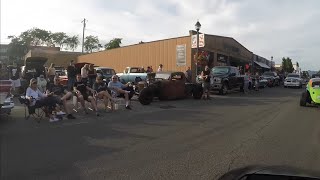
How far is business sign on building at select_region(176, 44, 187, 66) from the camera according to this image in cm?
3300

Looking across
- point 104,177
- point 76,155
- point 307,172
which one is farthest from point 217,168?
point 307,172

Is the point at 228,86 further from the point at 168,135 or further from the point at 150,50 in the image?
the point at 168,135

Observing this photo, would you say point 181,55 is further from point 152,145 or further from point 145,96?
point 152,145

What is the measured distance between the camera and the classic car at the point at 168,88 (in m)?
18.0

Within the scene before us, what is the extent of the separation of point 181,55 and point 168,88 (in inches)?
554

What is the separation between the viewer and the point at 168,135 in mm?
10297

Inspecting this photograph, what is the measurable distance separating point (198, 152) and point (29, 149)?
3.52 metres

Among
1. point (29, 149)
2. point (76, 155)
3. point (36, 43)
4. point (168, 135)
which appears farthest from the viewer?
point (36, 43)

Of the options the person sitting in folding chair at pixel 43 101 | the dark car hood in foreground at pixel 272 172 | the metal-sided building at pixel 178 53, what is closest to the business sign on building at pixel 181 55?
the metal-sided building at pixel 178 53

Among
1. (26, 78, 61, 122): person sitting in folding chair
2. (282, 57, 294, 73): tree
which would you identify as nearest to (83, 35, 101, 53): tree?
(282, 57, 294, 73): tree

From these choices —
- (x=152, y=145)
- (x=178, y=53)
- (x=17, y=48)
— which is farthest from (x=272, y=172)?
(x=17, y=48)

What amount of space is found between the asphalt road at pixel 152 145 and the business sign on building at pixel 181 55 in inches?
740

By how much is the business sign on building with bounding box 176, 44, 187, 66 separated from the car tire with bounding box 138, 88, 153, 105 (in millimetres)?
15225

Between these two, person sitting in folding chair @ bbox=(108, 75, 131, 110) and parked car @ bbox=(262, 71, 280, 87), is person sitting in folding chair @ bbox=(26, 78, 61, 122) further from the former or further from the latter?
parked car @ bbox=(262, 71, 280, 87)
